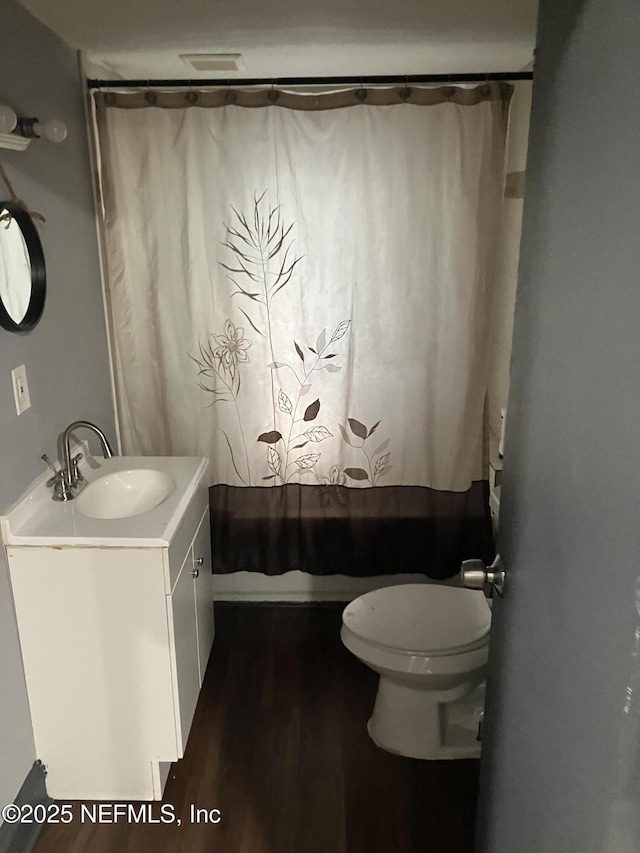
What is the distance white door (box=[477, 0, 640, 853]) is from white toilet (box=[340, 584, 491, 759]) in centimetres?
76

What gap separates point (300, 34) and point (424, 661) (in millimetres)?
1820

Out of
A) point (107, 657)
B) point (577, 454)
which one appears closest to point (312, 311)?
point (107, 657)

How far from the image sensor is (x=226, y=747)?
81.8 inches

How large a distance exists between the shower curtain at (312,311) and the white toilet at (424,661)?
0.51 meters

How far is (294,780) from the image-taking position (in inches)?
76.9

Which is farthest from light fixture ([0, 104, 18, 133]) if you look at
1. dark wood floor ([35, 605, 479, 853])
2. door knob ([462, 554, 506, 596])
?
dark wood floor ([35, 605, 479, 853])

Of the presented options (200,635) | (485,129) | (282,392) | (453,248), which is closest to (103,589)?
(200,635)

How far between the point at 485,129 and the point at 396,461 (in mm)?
1190

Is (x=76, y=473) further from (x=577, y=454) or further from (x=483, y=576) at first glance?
(x=577, y=454)

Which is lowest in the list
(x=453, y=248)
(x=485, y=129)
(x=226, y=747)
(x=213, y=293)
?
(x=226, y=747)

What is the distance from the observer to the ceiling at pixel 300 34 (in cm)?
172

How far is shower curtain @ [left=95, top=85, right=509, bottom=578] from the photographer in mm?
2209

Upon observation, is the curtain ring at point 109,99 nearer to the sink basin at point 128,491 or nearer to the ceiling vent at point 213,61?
the ceiling vent at point 213,61

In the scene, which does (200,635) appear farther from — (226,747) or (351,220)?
(351,220)
